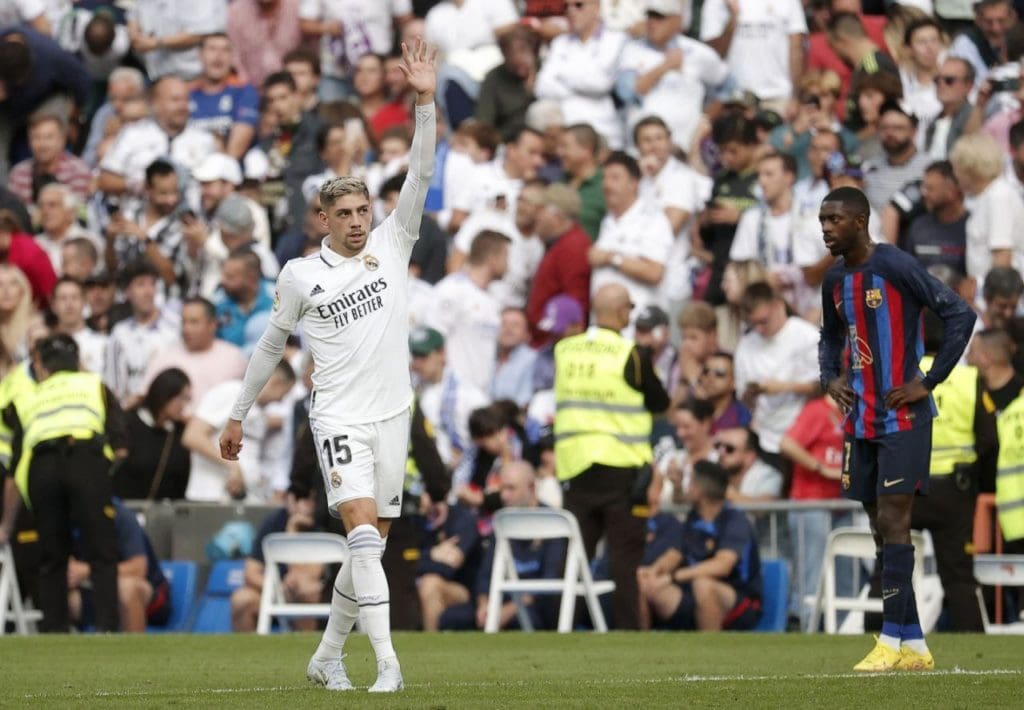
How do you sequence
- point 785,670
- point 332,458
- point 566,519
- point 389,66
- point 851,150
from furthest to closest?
point 389,66 → point 851,150 → point 566,519 → point 785,670 → point 332,458

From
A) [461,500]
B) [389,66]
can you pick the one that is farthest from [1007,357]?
[389,66]

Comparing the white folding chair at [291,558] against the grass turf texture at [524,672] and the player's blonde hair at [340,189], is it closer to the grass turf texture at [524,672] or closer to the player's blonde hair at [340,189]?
the grass turf texture at [524,672]

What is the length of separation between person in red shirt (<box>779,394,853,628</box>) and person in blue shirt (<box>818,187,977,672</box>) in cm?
467

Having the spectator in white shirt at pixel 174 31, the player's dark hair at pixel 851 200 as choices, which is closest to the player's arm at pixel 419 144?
the player's dark hair at pixel 851 200

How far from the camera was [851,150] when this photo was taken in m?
18.6

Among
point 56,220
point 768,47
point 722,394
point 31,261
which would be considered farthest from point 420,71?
point 56,220

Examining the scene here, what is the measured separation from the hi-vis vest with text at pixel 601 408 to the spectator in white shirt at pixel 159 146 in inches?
319

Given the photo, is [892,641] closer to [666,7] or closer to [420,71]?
[420,71]

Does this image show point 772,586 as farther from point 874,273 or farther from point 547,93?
point 547,93

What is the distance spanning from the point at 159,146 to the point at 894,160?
26.6ft

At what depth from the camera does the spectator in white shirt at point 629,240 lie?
1858 centimetres

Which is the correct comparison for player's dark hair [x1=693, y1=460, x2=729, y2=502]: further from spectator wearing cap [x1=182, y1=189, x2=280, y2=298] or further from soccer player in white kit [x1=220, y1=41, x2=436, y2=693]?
spectator wearing cap [x1=182, y1=189, x2=280, y2=298]

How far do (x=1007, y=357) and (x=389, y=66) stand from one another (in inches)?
363

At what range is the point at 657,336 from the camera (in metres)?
17.9
